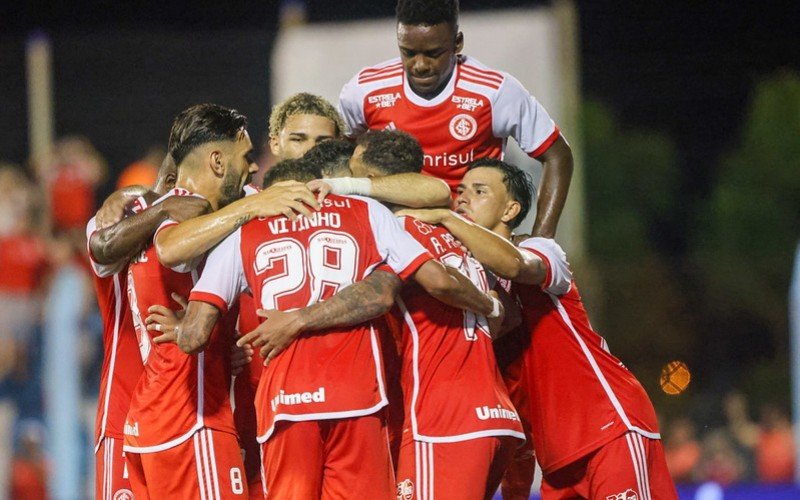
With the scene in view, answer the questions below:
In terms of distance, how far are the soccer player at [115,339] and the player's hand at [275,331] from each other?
84 cm

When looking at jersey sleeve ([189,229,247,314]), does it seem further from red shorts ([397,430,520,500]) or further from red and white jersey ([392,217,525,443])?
red shorts ([397,430,520,500])

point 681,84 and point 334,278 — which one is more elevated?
point 681,84

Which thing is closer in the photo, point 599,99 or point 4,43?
point 4,43

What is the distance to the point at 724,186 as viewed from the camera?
61875mm

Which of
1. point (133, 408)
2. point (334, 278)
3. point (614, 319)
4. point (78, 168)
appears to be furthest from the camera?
point (614, 319)

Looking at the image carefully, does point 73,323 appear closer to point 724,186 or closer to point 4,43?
point 4,43

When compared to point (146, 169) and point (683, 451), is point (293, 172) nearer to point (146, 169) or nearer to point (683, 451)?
point (146, 169)

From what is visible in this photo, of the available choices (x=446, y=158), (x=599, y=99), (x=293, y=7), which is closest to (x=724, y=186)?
(x=599, y=99)

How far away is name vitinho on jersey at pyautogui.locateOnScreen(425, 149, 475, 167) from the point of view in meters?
7.57

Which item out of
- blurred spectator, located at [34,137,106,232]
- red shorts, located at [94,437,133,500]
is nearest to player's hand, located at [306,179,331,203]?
red shorts, located at [94,437,133,500]

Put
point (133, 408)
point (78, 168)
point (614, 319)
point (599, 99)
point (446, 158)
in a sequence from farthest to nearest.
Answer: point (599, 99)
point (614, 319)
point (78, 168)
point (446, 158)
point (133, 408)

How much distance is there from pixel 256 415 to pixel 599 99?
2441 inches

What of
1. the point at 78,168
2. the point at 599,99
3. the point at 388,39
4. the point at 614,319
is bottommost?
the point at 614,319

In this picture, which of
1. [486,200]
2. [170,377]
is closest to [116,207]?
[170,377]
